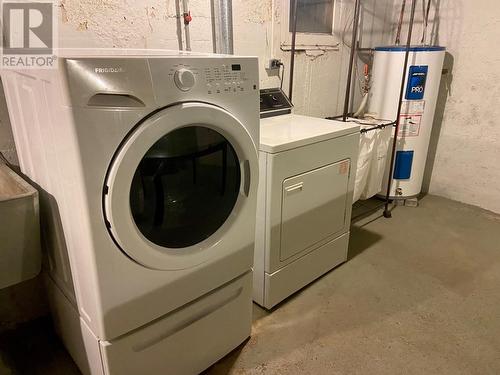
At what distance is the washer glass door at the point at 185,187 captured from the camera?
1.00m

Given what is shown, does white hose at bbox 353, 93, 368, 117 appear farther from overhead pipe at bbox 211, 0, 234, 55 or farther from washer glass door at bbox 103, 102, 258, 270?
washer glass door at bbox 103, 102, 258, 270

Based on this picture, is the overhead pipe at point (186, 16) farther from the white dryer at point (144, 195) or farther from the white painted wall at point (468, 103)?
the white painted wall at point (468, 103)

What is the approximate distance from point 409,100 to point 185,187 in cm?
197

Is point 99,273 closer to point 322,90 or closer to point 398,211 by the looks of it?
point 322,90

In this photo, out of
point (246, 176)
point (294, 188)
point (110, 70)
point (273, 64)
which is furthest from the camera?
point (273, 64)

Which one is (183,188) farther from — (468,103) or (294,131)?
(468,103)

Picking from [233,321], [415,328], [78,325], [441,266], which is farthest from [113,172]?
[441,266]

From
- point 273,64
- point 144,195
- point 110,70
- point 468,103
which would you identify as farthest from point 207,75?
point 468,103

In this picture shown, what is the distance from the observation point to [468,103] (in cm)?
260

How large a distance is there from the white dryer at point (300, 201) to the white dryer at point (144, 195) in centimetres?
24

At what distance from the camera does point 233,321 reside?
1376mm

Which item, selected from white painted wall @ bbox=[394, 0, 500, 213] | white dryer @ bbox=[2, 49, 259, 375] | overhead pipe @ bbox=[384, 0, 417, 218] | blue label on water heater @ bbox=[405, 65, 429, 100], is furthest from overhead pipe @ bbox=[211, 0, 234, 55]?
white painted wall @ bbox=[394, 0, 500, 213]

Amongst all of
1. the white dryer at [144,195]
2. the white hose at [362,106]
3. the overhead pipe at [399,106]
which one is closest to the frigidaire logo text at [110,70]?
the white dryer at [144,195]

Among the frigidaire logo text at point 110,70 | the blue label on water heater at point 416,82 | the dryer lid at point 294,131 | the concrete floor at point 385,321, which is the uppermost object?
the frigidaire logo text at point 110,70
